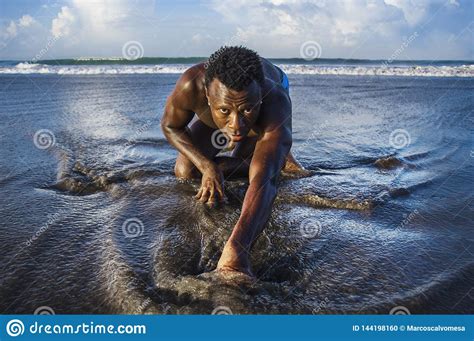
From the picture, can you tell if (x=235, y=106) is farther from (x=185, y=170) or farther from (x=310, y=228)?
(x=185, y=170)

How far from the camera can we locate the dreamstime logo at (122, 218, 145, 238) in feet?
9.55

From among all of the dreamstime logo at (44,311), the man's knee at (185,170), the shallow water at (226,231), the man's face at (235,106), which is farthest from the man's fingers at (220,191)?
the dreamstime logo at (44,311)

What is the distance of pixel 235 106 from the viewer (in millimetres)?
2547

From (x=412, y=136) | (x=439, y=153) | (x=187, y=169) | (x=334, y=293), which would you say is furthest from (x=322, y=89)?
(x=334, y=293)

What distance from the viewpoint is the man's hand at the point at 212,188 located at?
3441 millimetres

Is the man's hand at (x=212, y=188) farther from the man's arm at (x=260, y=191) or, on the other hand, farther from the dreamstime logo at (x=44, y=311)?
the dreamstime logo at (x=44, y=311)

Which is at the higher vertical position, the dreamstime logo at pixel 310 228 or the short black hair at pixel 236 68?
the short black hair at pixel 236 68

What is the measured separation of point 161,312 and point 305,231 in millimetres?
1365

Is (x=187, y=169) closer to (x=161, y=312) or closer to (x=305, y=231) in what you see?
(x=305, y=231)

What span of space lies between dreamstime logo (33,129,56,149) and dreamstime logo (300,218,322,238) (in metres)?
3.62
